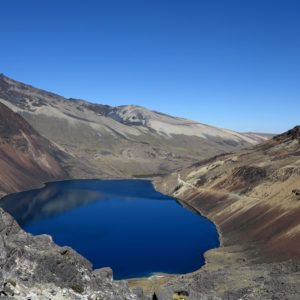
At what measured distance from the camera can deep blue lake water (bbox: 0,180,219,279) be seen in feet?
227

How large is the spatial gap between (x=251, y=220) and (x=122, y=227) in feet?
126

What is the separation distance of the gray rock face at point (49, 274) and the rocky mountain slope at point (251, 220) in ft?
16.8

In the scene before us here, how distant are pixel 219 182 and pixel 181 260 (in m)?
64.8

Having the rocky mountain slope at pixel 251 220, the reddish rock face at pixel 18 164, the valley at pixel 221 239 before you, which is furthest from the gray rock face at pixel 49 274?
the reddish rock face at pixel 18 164

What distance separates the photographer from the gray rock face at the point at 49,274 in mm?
20047

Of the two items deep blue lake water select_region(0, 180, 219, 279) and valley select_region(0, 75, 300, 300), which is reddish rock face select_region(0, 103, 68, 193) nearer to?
valley select_region(0, 75, 300, 300)

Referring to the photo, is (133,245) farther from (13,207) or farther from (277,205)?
(13,207)

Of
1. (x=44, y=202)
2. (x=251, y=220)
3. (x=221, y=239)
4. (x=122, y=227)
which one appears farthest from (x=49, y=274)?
(x=44, y=202)

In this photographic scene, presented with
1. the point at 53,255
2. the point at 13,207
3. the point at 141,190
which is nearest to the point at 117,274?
the point at 53,255

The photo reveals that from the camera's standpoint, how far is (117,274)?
60.9 meters

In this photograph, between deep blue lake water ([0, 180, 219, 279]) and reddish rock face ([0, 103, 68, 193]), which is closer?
deep blue lake water ([0, 180, 219, 279])

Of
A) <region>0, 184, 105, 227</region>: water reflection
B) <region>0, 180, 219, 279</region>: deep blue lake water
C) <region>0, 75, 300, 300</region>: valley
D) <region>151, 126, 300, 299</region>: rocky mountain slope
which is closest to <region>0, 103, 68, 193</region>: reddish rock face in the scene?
<region>0, 75, 300, 300</region>: valley

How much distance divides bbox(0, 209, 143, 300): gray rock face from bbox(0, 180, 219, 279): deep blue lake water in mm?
38542

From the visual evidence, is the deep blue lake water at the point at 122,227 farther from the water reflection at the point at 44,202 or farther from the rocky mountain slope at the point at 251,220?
the rocky mountain slope at the point at 251,220
